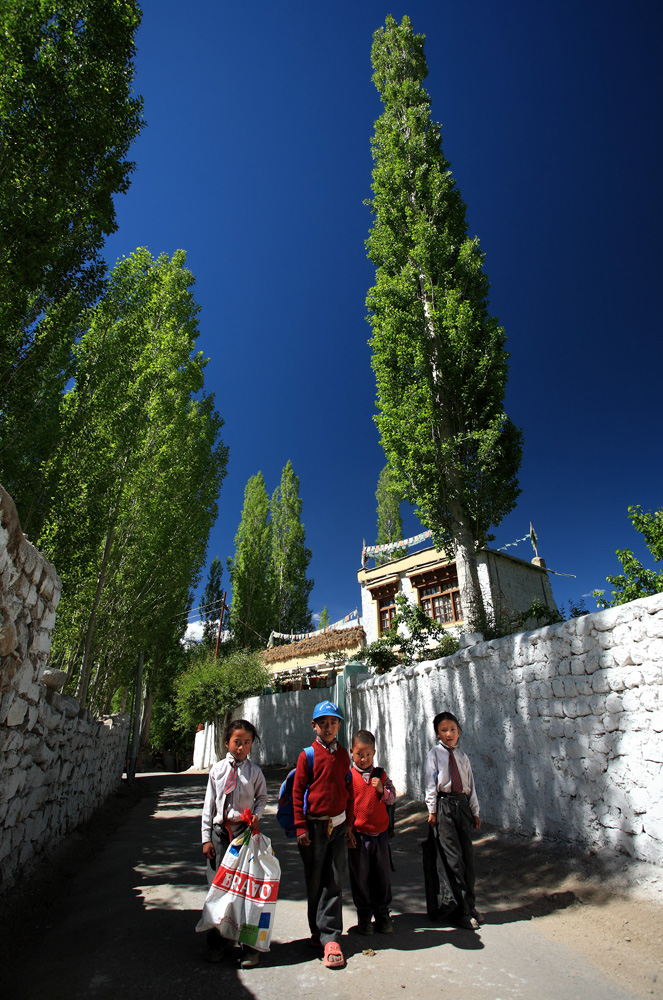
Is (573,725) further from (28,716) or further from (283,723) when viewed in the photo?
(283,723)

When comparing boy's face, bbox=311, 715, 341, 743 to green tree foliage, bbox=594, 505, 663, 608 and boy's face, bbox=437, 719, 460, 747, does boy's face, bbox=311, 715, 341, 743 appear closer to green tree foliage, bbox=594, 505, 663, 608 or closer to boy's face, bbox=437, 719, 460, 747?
boy's face, bbox=437, 719, 460, 747

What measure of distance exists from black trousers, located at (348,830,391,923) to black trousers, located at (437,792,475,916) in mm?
519

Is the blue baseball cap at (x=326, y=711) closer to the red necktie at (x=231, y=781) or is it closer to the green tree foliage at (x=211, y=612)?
the red necktie at (x=231, y=781)

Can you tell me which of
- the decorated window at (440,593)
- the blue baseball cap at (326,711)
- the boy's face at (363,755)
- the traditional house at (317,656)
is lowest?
the boy's face at (363,755)

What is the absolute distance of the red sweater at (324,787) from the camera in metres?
3.35

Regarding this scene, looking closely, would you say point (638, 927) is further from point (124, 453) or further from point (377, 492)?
point (377, 492)

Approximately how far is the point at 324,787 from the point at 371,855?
82 cm

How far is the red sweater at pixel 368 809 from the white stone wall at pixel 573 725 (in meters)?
2.17

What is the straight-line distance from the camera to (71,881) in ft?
16.5

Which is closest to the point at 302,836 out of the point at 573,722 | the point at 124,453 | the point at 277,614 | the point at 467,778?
the point at 467,778

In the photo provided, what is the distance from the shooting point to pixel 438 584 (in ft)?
66.6

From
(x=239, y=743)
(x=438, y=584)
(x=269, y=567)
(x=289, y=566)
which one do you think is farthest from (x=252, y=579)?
(x=239, y=743)

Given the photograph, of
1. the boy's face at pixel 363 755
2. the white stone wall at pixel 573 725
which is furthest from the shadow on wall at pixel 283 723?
the boy's face at pixel 363 755

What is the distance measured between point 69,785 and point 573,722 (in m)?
6.47
